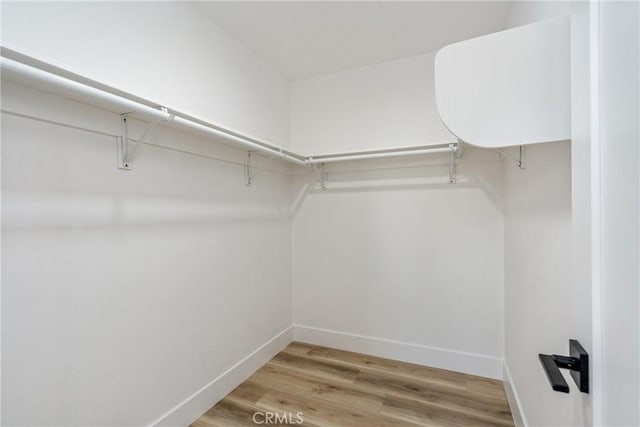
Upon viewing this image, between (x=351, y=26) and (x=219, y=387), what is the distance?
8.32 feet

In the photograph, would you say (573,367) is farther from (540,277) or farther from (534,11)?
(534,11)

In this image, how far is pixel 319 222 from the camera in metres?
2.64

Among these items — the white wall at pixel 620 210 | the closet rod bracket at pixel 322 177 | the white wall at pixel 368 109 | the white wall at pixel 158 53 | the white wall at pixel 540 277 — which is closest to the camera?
the white wall at pixel 620 210

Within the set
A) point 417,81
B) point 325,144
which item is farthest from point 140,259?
point 417,81

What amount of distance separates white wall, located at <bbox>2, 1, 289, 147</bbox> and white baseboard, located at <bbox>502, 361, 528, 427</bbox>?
226cm

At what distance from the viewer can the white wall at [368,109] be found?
7.48 ft

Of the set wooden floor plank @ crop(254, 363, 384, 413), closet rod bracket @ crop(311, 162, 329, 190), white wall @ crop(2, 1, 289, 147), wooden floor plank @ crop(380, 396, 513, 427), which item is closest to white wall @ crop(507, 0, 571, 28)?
white wall @ crop(2, 1, 289, 147)

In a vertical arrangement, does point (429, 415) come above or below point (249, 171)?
below

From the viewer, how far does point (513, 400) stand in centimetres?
169

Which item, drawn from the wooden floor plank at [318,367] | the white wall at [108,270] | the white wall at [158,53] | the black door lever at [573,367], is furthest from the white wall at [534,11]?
the wooden floor plank at [318,367]

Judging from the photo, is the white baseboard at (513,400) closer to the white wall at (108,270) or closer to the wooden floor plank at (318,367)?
the wooden floor plank at (318,367)

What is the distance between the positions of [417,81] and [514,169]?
1.08 m

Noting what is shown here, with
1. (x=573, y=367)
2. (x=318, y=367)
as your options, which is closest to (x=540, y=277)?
(x=573, y=367)

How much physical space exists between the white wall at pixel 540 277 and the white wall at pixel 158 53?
1570mm
